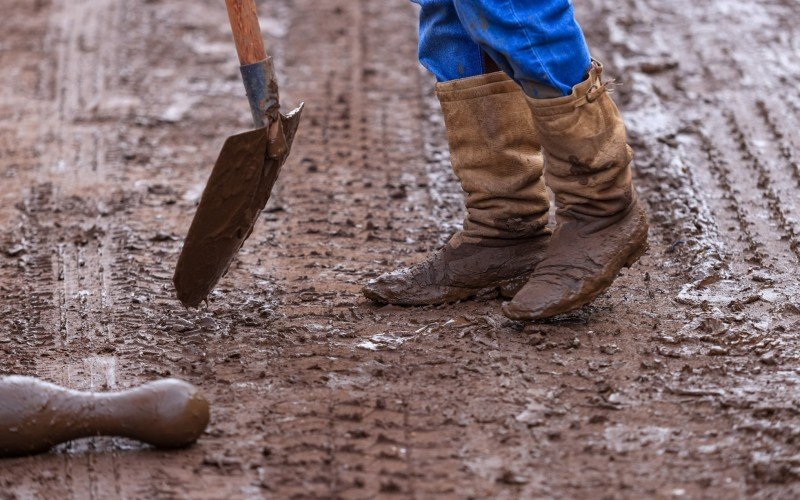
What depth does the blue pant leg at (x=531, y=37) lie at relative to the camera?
7.94 ft

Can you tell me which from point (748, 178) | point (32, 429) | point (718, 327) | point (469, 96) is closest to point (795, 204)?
point (748, 178)

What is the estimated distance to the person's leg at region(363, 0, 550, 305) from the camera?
2693 millimetres

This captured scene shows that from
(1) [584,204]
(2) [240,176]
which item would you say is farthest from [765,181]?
(2) [240,176]

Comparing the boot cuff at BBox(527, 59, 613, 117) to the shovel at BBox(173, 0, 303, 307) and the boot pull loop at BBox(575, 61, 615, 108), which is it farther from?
the shovel at BBox(173, 0, 303, 307)

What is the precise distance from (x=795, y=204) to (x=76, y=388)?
222 centimetres

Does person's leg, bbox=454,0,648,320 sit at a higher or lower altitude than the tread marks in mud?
higher

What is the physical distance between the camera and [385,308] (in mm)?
2791

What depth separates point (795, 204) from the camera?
10.8 feet

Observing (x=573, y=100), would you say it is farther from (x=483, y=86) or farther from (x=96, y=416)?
(x=96, y=416)

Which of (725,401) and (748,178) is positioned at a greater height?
(725,401)

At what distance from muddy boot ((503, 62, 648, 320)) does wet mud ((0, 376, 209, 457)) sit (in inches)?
34.1

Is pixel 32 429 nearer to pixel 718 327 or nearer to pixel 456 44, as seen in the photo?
pixel 456 44

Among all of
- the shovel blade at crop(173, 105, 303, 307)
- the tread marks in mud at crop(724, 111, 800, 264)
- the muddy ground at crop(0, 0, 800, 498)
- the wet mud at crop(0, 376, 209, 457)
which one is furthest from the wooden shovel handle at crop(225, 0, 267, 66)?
the tread marks in mud at crop(724, 111, 800, 264)

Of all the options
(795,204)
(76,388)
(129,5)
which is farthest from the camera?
(129,5)
